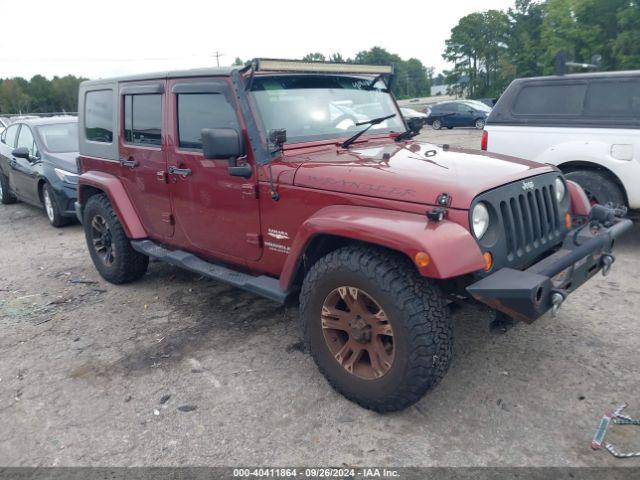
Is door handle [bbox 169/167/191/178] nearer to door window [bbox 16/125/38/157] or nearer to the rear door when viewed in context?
the rear door

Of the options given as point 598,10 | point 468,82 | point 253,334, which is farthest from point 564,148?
point 468,82

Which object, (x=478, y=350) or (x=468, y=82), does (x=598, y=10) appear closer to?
(x=468, y=82)

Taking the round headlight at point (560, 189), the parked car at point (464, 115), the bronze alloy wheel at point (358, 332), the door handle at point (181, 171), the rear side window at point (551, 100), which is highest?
the parked car at point (464, 115)

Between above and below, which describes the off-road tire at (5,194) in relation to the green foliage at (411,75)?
below

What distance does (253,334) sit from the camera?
4070mm

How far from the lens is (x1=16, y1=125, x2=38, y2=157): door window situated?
26.9 feet

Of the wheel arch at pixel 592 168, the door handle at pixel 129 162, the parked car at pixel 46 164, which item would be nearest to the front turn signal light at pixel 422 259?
the door handle at pixel 129 162

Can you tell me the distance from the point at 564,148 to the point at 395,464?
462cm

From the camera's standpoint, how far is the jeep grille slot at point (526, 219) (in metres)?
2.83

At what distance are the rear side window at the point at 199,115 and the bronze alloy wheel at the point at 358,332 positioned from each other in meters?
1.44

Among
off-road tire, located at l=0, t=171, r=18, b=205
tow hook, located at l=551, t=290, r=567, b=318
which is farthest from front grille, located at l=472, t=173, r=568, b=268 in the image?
off-road tire, located at l=0, t=171, r=18, b=205

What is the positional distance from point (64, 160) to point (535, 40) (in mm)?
47455

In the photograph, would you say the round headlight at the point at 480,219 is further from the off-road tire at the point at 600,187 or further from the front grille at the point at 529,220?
the off-road tire at the point at 600,187

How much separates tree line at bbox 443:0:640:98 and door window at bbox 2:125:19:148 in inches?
666
